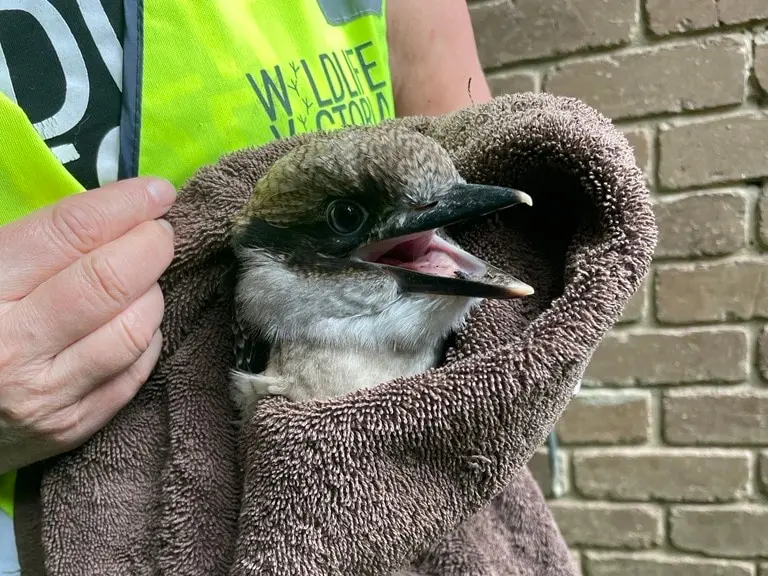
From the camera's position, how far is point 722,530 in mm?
1529

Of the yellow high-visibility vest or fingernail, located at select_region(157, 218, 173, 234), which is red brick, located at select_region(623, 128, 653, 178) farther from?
fingernail, located at select_region(157, 218, 173, 234)

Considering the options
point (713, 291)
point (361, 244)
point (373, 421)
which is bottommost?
point (713, 291)

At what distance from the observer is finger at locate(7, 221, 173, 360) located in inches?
23.2

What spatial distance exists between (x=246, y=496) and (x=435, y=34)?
2.68ft

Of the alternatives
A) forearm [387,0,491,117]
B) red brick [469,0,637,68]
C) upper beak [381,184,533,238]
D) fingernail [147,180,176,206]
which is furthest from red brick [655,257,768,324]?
fingernail [147,180,176,206]

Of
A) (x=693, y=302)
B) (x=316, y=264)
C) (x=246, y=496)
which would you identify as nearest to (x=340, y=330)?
(x=316, y=264)

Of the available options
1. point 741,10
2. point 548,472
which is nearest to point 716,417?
point 548,472

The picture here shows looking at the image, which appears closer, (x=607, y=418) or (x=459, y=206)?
(x=459, y=206)

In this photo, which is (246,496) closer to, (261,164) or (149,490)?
(149,490)

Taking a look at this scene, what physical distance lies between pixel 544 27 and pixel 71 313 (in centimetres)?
127

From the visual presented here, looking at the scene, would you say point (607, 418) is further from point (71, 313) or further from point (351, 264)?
point (71, 313)

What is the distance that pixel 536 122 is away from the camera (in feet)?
1.96

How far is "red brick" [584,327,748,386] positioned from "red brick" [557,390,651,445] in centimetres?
4

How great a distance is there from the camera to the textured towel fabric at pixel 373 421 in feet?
1.83
